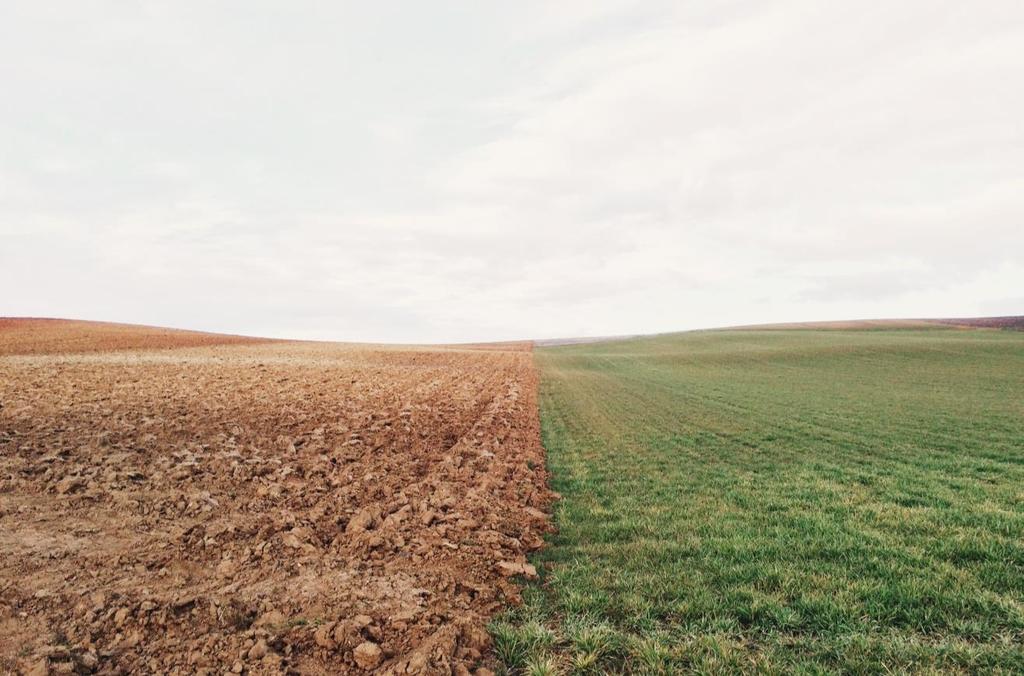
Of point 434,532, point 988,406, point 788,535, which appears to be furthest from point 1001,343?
point 434,532

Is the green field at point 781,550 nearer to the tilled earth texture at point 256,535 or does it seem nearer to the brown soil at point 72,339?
the tilled earth texture at point 256,535

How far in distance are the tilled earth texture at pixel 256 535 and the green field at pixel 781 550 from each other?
2.95 feet

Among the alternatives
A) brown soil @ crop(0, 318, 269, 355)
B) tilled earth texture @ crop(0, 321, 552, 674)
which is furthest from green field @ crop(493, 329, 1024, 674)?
brown soil @ crop(0, 318, 269, 355)

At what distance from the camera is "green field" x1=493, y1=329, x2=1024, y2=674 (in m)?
4.61

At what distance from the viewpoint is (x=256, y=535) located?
7.57m

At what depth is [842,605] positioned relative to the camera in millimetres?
5180

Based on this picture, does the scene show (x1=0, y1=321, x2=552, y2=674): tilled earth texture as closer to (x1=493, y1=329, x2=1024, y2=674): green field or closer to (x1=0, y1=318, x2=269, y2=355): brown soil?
(x1=493, y1=329, x2=1024, y2=674): green field

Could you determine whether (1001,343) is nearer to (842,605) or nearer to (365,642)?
(842,605)

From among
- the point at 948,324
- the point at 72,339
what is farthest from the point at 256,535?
the point at 948,324

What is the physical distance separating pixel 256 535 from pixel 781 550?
711 centimetres

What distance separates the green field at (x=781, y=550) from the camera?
4605 millimetres

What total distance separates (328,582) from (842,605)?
5.44m

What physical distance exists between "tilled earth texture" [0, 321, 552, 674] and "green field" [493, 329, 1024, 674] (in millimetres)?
900

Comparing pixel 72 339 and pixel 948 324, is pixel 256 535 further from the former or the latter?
pixel 948 324
